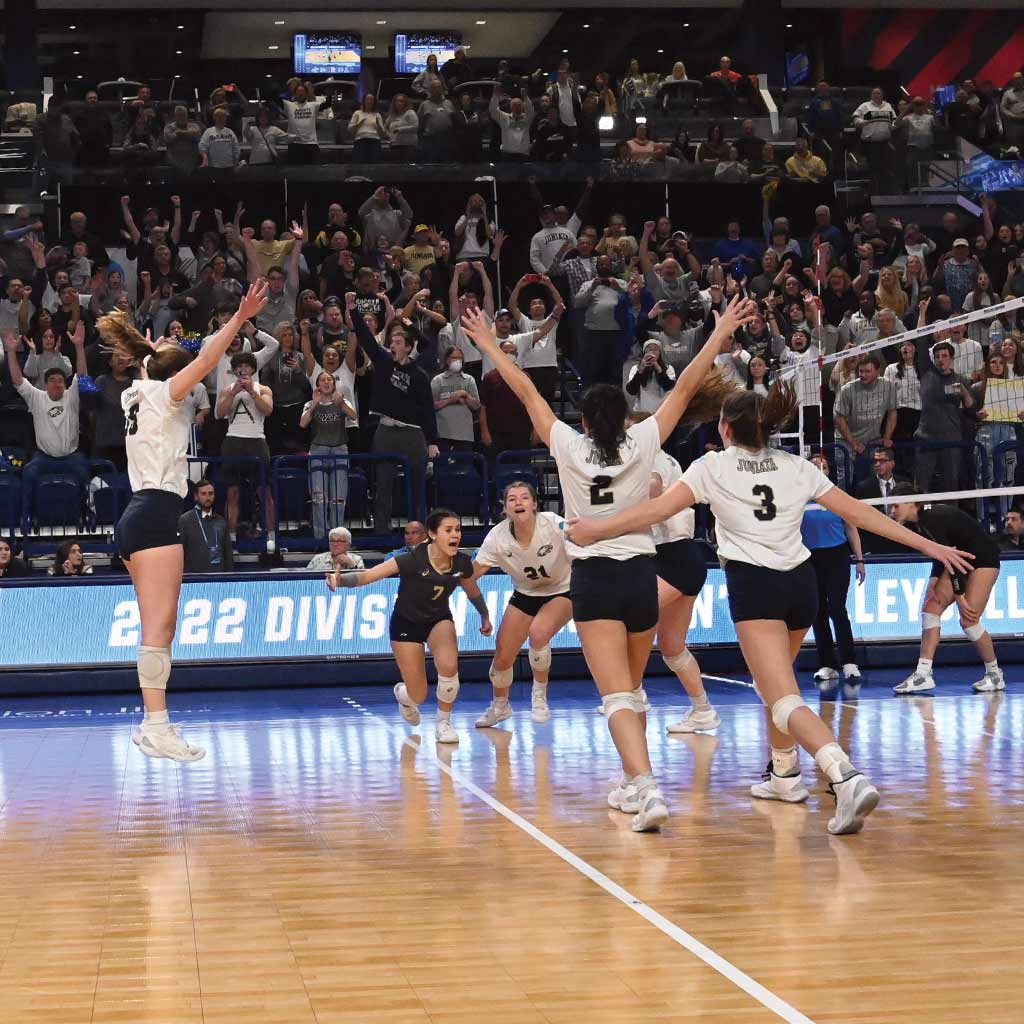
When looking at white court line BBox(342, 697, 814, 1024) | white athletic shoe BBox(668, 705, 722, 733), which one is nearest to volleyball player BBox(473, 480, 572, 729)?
white athletic shoe BBox(668, 705, 722, 733)

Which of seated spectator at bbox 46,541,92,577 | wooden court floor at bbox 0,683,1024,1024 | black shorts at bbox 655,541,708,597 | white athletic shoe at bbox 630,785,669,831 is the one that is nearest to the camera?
wooden court floor at bbox 0,683,1024,1024

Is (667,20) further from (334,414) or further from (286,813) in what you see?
(286,813)

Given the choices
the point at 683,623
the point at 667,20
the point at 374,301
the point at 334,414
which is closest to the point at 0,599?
the point at 334,414

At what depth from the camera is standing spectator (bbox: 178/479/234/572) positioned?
1636 centimetres

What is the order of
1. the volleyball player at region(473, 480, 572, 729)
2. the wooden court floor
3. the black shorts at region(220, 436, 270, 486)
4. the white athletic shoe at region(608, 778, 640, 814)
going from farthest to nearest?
the black shorts at region(220, 436, 270, 486) < the volleyball player at region(473, 480, 572, 729) < the white athletic shoe at region(608, 778, 640, 814) < the wooden court floor

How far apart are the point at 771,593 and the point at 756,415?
86 cm

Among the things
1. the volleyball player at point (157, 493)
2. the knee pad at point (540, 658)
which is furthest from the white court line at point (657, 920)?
the knee pad at point (540, 658)

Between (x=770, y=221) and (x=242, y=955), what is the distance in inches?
823

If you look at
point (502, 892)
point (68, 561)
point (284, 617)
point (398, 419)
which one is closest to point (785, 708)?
point (502, 892)

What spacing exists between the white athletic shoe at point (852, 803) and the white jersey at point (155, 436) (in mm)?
3781

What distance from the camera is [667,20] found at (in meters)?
34.8

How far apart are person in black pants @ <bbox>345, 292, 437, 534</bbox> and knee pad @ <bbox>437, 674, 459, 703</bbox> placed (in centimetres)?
584

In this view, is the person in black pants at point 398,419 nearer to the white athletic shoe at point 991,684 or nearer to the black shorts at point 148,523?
the white athletic shoe at point 991,684

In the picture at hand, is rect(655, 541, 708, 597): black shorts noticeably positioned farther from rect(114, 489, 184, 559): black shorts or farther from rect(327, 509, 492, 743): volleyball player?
rect(114, 489, 184, 559): black shorts
